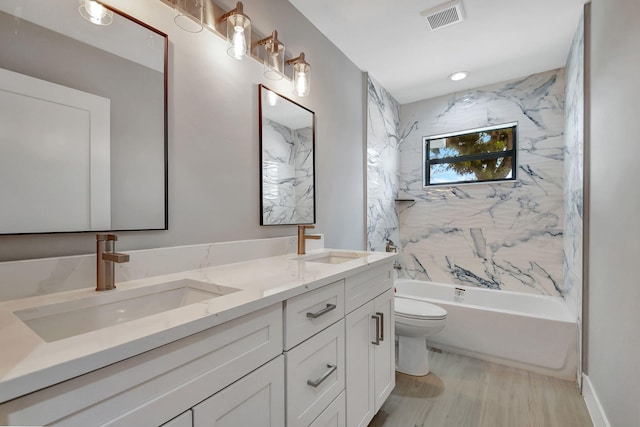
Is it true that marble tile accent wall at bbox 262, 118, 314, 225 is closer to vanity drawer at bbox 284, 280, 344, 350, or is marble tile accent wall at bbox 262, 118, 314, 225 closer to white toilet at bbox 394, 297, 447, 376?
vanity drawer at bbox 284, 280, 344, 350

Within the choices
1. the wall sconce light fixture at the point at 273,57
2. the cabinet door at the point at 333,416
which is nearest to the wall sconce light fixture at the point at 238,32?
the wall sconce light fixture at the point at 273,57

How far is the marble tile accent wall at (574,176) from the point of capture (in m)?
1.92

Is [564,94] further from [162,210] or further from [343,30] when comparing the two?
[162,210]

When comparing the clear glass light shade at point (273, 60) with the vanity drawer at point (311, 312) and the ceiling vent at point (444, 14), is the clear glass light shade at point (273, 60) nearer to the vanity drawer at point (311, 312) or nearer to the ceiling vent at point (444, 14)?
the ceiling vent at point (444, 14)

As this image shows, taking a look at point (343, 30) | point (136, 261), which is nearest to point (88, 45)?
point (136, 261)

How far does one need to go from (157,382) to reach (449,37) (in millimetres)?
2644

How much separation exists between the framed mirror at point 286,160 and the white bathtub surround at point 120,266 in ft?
0.84

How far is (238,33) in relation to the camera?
1.34m

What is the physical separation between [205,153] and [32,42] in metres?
0.61

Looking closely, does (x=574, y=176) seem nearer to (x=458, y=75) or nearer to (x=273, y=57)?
(x=458, y=75)

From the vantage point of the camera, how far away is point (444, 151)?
3.29 meters

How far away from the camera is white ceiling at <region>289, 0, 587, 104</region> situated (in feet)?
6.14

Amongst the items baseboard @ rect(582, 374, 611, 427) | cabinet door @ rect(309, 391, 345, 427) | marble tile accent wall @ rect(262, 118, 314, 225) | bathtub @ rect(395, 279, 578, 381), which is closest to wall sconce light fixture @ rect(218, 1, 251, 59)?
marble tile accent wall @ rect(262, 118, 314, 225)

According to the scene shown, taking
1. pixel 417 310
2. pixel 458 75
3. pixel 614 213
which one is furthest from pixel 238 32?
pixel 458 75
